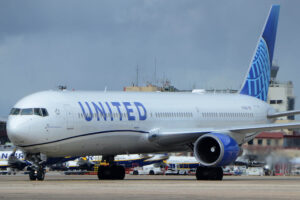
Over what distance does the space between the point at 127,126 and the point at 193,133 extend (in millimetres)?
3584

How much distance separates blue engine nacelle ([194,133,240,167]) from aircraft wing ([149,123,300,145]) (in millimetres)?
598

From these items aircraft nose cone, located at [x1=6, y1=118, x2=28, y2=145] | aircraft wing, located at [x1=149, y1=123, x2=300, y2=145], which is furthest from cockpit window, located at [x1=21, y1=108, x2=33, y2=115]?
aircraft wing, located at [x1=149, y1=123, x2=300, y2=145]

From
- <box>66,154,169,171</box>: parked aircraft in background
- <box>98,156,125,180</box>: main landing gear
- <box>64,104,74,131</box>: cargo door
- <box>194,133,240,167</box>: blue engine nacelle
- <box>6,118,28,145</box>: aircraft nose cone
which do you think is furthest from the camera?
<box>66,154,169,171</box>: parked aircraft in background

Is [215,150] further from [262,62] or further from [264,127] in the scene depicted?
[262,62]

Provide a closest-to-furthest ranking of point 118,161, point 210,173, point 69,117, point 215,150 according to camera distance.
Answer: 1. point 69,117
2. point 215,150
3. point 210,173
4. point 118,161

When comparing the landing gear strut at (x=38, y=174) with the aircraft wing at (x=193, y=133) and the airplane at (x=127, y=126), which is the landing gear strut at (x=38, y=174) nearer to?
the airplane at (x=127, y=126)

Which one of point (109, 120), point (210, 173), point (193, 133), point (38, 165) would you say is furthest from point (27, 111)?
point (210, 173)

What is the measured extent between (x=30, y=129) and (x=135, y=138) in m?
6.71

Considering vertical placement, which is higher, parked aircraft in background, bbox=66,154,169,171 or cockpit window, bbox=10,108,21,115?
cockpit window, bbox=10,108,21,115

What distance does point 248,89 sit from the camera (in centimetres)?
5166

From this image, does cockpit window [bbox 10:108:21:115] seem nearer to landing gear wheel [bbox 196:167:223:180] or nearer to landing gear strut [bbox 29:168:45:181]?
landing gear strut [bbox 29:168:45:181]

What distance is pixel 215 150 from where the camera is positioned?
4022cm

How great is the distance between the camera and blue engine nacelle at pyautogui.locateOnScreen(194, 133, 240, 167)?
3888 cm

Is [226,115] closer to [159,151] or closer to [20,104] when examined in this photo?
[159,151]
